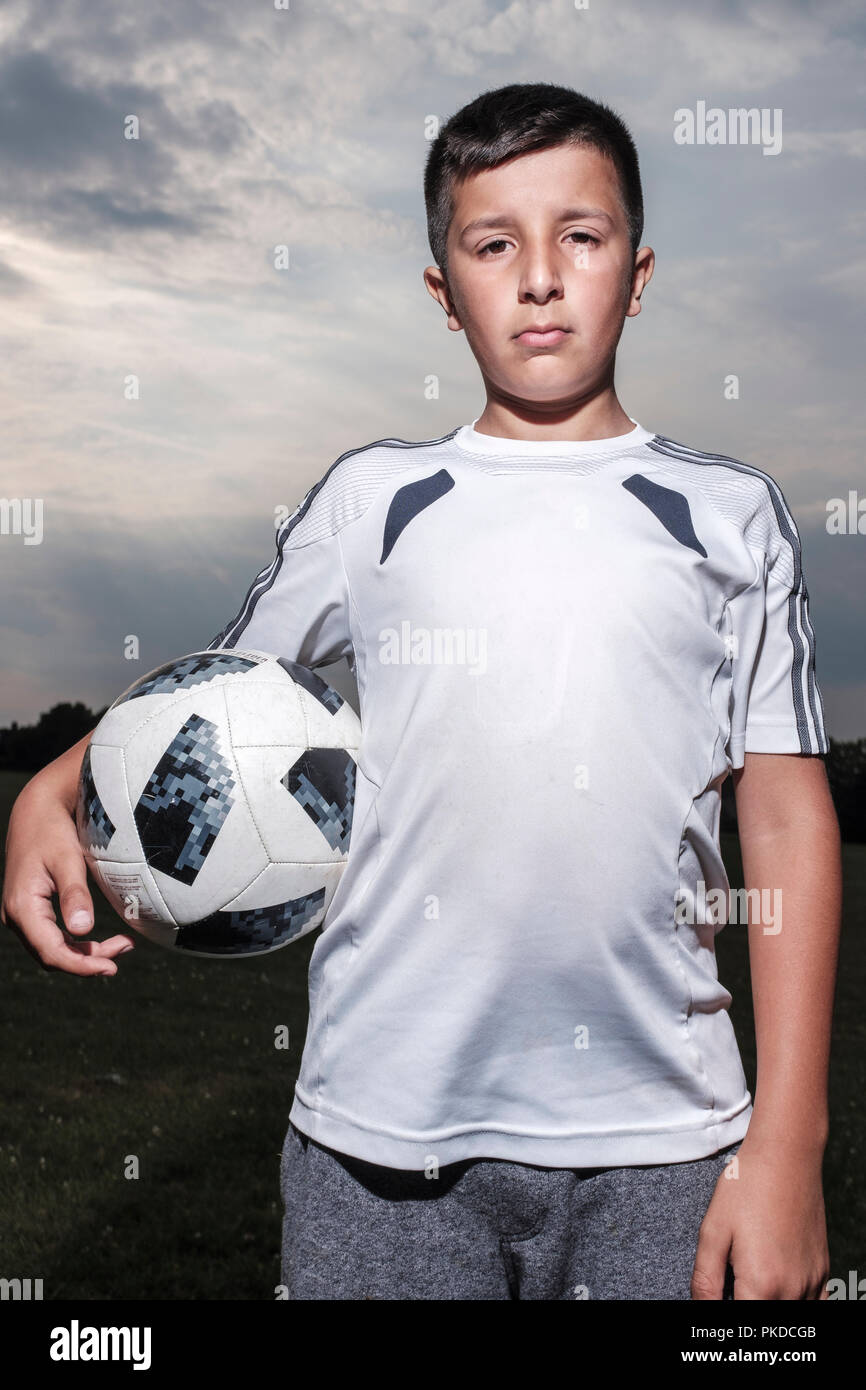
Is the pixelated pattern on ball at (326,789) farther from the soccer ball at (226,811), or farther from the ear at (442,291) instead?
the ear at (442,291)

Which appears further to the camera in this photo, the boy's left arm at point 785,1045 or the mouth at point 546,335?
the mouth at point 546,335

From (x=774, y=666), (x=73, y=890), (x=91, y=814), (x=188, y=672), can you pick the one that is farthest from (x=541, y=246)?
(x=73, y=890)

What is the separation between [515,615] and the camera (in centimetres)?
227

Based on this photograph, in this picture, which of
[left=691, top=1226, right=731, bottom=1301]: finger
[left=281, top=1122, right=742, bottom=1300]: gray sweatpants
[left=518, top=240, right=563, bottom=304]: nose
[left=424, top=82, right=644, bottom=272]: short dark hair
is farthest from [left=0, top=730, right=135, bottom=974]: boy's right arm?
[left=424, top=82, right=644, bottom=272]: short dark hair

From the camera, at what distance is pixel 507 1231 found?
2.22 metres

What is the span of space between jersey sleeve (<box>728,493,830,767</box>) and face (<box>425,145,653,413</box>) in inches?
21.8

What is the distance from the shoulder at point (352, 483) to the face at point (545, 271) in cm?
26

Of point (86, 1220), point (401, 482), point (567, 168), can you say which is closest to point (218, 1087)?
point (86, 1220)

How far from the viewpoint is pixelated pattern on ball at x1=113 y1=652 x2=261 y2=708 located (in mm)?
2451

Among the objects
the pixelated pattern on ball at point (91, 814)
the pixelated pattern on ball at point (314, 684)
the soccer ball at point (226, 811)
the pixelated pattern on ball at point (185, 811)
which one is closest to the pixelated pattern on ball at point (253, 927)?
the soccer ball at point (226, 811)

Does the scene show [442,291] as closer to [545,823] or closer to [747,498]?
[747,498]

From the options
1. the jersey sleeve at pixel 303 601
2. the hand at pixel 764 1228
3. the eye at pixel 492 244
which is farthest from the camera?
the jersey sleeve at pixel 303 601

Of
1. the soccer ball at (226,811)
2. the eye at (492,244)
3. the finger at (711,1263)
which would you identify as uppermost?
the eye at (492,244)

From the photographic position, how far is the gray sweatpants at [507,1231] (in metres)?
2.19
